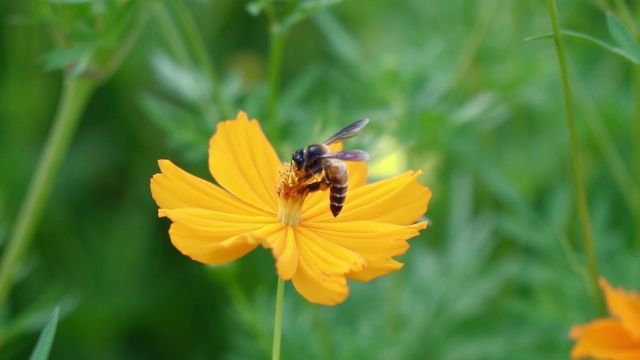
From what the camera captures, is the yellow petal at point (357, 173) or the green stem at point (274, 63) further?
the green stem at point (274, 63)

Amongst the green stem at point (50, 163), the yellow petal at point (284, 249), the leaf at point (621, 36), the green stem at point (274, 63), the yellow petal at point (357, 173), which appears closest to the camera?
the yellow petal at point (284, 249)

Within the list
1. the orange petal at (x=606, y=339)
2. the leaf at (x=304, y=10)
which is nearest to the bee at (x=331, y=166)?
the leaf at (x=304, y=10)

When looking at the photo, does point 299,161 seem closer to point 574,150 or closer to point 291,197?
point 291,197

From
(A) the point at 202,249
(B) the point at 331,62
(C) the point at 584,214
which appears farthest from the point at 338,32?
(B) the point at 331,62

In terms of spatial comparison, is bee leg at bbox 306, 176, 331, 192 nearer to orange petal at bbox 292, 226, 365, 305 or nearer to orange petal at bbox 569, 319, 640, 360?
orange petal at bbox 292, 226, 365, 305

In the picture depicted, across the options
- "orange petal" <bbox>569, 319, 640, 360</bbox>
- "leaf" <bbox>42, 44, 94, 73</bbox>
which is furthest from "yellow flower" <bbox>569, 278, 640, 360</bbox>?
"leaf" <bbox>42, 44, 94, 73</bbox>

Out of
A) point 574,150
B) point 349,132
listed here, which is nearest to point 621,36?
point 574,150

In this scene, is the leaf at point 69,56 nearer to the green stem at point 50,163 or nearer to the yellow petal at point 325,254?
the green stem at point 50,163
